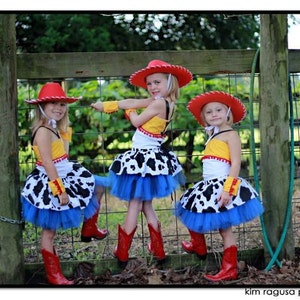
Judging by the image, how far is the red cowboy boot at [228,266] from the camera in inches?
135

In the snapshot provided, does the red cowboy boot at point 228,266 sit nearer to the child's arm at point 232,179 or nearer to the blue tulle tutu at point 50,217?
the child's arm at point 232,179

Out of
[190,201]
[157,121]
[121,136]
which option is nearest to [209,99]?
[157,121]

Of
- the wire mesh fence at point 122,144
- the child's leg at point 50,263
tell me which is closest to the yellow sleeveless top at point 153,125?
the child's leg at point 50,263

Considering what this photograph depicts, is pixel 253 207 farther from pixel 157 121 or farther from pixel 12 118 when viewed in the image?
pixel 12 118

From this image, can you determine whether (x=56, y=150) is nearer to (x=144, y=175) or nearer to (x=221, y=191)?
(x=144, y=175)

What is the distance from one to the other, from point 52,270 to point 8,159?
695mm

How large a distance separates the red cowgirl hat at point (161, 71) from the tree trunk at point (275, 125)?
20.9 inches

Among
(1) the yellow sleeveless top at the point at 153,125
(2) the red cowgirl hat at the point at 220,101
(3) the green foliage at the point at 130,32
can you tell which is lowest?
(1) the yellow sleeveless top at the point at 153,125

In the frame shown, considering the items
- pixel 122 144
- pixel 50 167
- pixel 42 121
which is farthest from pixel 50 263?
pixel 122 144

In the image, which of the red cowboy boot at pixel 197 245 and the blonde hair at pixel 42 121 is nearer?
the blonde hair at pixel 42 121

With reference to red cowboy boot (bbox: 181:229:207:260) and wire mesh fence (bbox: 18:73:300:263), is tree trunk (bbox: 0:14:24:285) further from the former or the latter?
wire mesh fence (bbox: 18:73:300:263)

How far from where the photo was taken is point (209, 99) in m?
3.50

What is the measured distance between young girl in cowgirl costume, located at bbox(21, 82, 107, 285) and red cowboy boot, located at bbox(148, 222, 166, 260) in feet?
1.25

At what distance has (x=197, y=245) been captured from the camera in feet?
11.8
